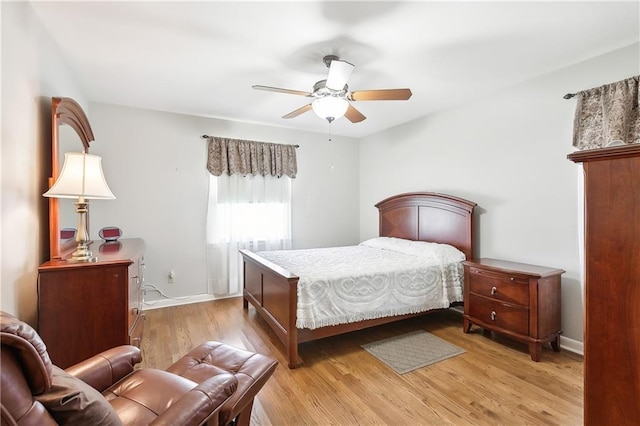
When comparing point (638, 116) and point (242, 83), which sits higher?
point (242, 83)

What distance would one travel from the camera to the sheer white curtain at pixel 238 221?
4.27 metres

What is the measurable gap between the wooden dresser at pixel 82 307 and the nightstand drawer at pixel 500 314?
3.00 meters

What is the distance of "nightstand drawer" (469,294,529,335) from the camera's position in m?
2.64

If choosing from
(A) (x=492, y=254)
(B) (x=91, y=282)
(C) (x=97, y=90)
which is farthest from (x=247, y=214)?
(A) (x=492, y=254)

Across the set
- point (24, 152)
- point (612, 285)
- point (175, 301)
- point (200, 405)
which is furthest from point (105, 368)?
point (175, 301)

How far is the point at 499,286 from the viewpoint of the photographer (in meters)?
2.81

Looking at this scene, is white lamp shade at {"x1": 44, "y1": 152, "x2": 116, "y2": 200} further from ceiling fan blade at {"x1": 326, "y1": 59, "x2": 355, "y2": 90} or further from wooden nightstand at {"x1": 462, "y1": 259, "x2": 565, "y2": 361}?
wooden nightstand at {"x1": 462, "y1": 259, "x2": 565, "y2": 361}

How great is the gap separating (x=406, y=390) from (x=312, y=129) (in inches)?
151

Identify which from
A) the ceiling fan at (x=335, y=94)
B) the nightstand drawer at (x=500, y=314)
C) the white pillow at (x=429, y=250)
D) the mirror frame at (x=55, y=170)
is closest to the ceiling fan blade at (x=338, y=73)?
the ceiling fan at (x=335, y=94)

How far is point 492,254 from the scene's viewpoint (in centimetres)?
338

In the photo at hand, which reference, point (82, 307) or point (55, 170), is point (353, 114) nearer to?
point (55, 170)

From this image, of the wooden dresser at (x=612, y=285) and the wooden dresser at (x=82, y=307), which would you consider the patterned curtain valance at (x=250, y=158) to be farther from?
the wooden dresser at (x=612, y=285)

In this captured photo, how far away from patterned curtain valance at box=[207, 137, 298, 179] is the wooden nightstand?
2899mm

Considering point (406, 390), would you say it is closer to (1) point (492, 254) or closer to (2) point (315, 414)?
(2) point (315, 414)
